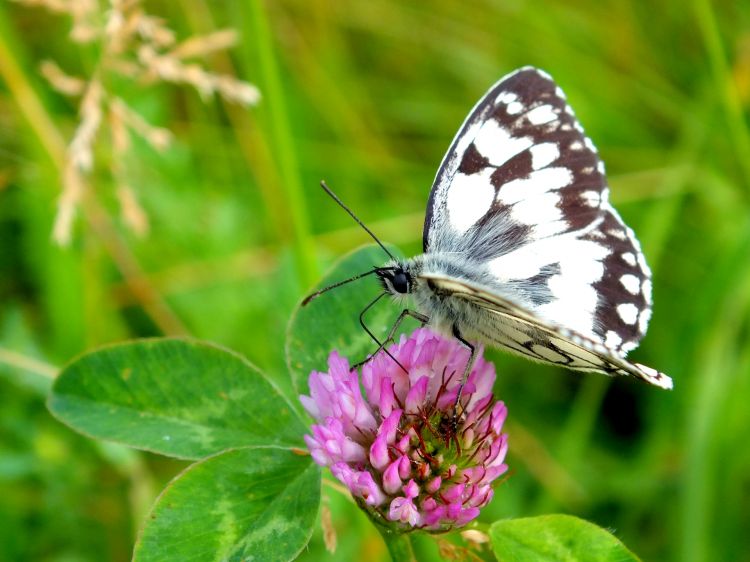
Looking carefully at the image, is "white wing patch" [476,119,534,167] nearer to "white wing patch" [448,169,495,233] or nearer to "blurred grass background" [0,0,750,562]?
"white wing patch" [448,169,495,233]

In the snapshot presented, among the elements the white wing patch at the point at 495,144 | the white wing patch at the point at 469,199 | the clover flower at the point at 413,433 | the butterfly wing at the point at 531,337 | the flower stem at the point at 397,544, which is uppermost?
Result: the white wing patch at the point at 495,144

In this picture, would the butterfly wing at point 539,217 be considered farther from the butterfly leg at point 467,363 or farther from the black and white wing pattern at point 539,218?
the butterfly leg at point 467,363

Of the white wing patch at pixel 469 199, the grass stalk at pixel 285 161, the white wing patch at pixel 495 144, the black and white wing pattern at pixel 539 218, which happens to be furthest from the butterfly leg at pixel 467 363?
the grass stalk at pixel 285 161

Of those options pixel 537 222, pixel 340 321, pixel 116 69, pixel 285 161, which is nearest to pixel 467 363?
pixel 340 321

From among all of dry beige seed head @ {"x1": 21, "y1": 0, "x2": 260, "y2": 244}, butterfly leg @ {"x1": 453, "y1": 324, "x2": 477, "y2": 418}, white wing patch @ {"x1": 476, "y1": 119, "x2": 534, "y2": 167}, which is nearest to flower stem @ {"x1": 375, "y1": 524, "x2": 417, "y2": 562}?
butterfly leg @ {"x1": 453, "y1": 324, "x2": 477, "y2": 418}

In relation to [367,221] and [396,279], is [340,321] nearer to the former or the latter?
[396,279]

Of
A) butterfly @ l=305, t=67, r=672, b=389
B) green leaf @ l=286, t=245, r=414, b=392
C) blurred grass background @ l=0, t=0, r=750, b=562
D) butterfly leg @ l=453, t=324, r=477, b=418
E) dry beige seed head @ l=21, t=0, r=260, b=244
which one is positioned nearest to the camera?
butterfly leg @ l=453, t=324, r=477, b=418
